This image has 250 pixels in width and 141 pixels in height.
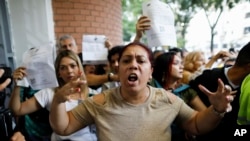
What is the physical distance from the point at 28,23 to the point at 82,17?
3.09 ft

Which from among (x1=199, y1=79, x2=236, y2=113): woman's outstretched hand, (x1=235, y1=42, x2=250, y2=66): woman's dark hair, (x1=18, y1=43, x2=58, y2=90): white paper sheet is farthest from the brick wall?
(x1=199, y1=79, x2=236, y2=113): woman's outstretched hand

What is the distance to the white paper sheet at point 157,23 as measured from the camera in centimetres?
187

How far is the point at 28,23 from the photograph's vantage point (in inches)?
138

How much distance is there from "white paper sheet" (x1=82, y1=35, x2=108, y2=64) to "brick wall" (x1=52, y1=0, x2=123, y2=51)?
173 cm

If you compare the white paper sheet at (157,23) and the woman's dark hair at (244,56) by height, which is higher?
the white paper sheet at (157,23)

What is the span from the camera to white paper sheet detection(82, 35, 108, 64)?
221 cm

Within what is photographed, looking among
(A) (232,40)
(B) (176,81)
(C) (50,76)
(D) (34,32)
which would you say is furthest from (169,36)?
(A) (232,40)

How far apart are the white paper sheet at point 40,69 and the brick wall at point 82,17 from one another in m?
1.95

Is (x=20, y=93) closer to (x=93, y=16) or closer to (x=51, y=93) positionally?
(x=51, y=93)

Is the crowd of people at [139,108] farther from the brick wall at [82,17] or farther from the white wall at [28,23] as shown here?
the brick wall at [82,17]

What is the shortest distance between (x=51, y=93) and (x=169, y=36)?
1137 millimetres

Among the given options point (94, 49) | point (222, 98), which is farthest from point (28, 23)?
point (222, 98)

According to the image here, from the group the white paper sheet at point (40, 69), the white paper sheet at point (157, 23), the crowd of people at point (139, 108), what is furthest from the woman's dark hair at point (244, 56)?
the white paper sheet at point (40, 69)

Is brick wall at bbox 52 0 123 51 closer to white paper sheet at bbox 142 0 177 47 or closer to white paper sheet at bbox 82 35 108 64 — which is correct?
white paper sheet at bbox 82 35 108 64
